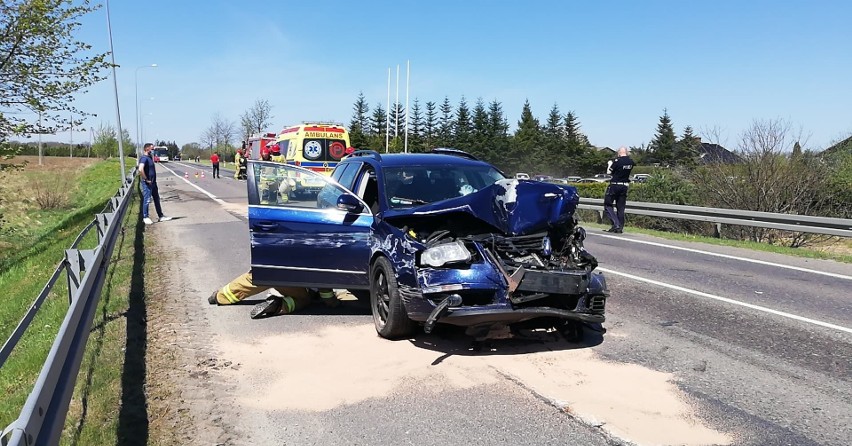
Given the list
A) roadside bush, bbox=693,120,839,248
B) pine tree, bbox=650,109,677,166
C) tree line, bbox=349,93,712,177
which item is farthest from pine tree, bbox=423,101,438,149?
roadside bush, bbox=693,120,839,248

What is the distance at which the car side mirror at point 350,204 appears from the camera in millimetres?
5891

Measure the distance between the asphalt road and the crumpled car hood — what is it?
107cm

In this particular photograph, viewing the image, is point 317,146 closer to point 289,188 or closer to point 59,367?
point 289,188

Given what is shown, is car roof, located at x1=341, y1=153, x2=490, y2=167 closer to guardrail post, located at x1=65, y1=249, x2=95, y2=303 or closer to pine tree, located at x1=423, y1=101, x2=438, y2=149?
guardrail post, located at x1=65, y1=249, x2=95, y2=303

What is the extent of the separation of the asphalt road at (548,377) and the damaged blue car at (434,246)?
0.39 m

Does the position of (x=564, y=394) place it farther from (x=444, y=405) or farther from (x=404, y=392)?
(x=404, y=392)

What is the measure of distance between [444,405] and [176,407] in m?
1.75

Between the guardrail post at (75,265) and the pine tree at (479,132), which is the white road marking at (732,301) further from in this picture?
the pine tree at (479,132)

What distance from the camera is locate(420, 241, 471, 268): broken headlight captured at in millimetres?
4895

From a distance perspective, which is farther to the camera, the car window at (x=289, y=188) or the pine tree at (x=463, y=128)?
the pine tree at (x=463, y=128)

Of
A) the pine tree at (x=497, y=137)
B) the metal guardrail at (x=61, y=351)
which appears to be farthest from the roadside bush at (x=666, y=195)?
the pine tree at (x=497, y=137)

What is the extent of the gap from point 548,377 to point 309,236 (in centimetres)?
272

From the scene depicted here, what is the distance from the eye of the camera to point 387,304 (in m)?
5.54

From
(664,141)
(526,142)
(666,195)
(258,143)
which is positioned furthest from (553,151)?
(666,195)
